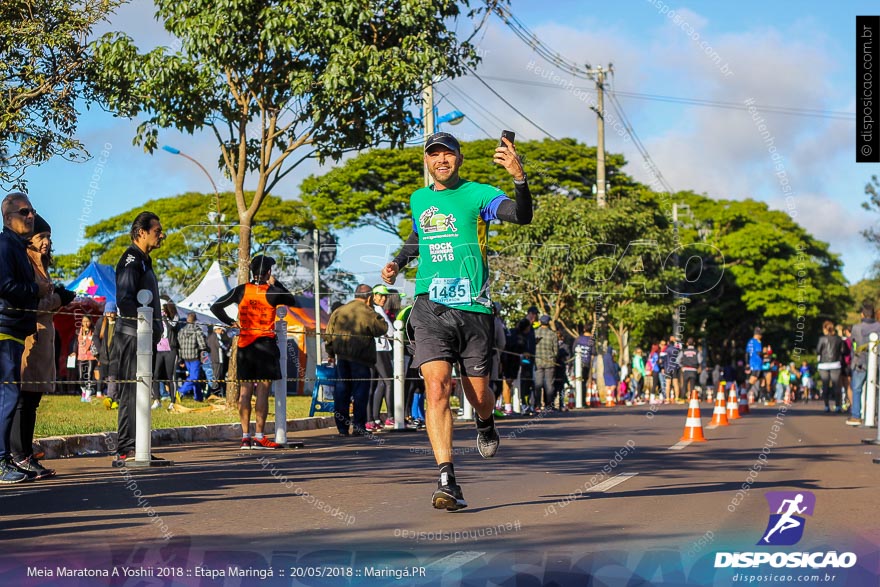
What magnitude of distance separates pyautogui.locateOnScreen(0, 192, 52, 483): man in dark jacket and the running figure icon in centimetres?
544

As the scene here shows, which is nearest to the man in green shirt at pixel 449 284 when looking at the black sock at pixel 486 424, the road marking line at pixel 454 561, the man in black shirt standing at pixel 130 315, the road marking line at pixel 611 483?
the black sock at pixel 486 424

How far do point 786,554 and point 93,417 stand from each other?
1239cm

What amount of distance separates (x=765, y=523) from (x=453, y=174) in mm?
2791

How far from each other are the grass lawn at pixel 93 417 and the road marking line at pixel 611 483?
6117 mm

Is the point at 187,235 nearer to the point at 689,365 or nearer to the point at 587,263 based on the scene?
the point at 587,263

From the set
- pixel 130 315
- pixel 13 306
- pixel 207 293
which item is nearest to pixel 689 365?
pixel 207 293

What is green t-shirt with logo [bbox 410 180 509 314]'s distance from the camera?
24.2ft

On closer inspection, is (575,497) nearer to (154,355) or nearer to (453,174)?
(453,174)

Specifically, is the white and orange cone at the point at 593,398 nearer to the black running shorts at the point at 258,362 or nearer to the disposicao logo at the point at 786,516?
the black running shorts at the point at 258,362

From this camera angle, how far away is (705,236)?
74.6m

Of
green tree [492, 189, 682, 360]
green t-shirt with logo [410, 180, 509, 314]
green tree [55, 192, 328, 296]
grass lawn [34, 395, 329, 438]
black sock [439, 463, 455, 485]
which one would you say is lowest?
black sock [439, 463, 455, 485]

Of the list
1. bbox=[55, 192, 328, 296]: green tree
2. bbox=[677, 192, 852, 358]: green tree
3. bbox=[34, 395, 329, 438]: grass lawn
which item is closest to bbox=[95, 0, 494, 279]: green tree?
bbox=[34, 395, 329, 438]: grass lawn

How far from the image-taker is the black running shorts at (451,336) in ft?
24.2

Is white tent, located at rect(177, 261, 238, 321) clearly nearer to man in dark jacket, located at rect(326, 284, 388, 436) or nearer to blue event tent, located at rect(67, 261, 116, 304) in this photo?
blue event tent, located at rect(67, 261, 116, 304)
